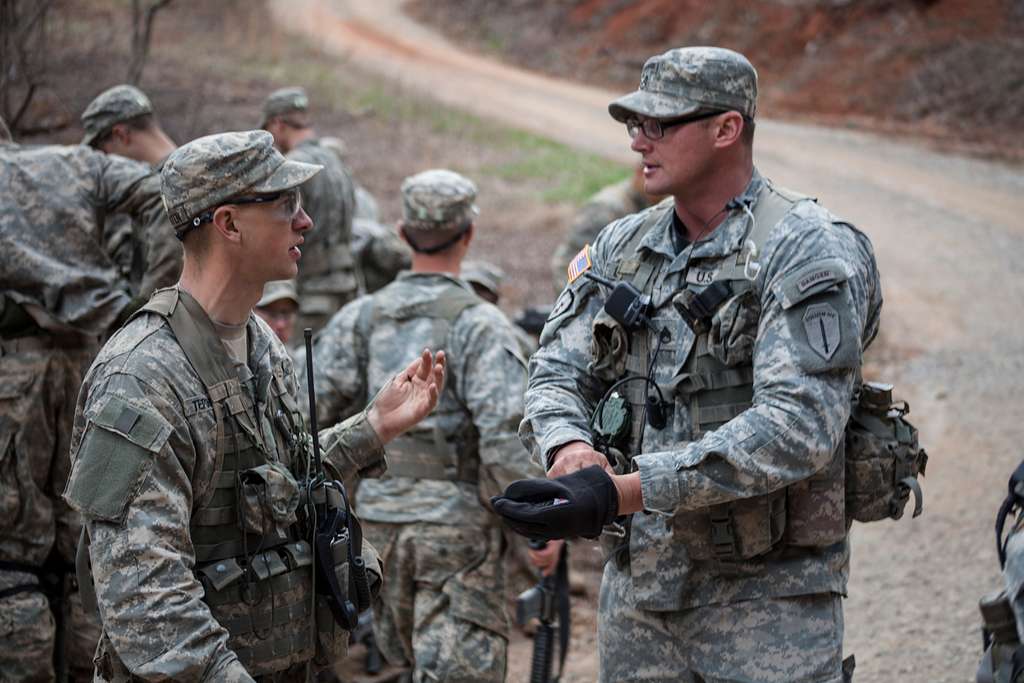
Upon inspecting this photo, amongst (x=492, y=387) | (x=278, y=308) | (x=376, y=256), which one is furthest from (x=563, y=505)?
(x=376, y=256)

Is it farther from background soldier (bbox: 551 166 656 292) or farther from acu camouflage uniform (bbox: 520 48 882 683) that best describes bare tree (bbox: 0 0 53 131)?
acu camouflage uniform (bbox: 520 48 882 683)

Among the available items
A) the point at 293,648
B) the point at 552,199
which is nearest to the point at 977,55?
the point at 552,199

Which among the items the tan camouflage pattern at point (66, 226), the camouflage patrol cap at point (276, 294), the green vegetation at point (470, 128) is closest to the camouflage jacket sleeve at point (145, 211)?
the tan camouflage pattern at point (66, 226)

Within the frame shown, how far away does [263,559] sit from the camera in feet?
10.5

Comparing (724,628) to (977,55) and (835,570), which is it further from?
(977,55)

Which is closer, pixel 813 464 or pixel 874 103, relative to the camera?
pixel 813 464

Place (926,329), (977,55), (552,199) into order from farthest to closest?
(977,55), (552,199), (926,329)

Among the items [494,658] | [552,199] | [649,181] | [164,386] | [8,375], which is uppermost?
[649,181]

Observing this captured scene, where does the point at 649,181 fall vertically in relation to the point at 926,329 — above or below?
above

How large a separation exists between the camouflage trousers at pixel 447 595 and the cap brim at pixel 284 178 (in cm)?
195

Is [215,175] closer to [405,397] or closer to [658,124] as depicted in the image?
[405,397]

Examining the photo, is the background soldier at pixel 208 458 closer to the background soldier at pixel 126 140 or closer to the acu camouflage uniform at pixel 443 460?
the acu camouflage uniform at pixel 443 460

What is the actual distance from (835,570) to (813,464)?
1.39 feet

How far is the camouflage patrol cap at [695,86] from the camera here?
134 inches
